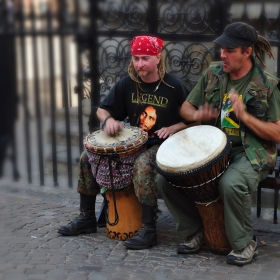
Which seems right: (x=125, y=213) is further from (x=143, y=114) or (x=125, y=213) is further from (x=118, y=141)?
(x=143, y=114)

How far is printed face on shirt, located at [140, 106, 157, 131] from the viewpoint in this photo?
4996mm

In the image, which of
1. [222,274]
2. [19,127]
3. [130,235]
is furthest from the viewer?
[19,127]

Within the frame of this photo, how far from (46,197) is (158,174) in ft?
5.99

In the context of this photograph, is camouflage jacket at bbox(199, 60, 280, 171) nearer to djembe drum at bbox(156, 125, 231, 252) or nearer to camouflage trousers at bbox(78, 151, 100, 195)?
djembe drum at bbox(156, 125, 231, 252)

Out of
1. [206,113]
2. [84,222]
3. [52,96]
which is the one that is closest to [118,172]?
[84,222]

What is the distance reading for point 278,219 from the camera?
5.41 m

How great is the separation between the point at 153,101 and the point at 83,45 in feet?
4.92

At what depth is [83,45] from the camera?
6.21m

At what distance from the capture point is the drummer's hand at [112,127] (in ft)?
16.0

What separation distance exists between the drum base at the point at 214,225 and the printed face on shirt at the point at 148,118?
765 mm

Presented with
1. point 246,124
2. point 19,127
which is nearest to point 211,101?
point 246,124

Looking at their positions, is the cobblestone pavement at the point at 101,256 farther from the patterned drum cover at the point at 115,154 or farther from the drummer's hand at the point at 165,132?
the drummer's hand at the point at 165,132

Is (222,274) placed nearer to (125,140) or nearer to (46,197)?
(125,140)

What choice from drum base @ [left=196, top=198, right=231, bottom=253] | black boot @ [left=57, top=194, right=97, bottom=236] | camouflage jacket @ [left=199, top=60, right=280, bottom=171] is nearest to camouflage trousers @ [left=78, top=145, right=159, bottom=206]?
drum base @ [left=196, top=198, right=231, bottom=253]
